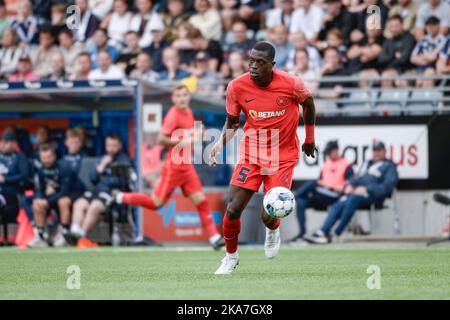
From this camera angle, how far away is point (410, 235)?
63.0 ft

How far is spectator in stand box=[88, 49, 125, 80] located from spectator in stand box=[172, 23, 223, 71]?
138cm

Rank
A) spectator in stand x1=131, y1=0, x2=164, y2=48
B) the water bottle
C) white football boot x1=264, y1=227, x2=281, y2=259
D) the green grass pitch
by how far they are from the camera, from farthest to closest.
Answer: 1. spectator in stand x1=131, y1=0, x2=164, y2=48
2. the water bottle
3. white football boot x1=264, y1=227, x2=281, y2=259
4. the green grass pitch

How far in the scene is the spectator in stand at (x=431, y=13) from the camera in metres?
20.7

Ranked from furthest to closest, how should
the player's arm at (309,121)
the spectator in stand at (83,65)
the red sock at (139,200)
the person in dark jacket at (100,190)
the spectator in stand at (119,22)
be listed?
the spectator in stand at (119,22) < the spectator in stand at (83,65) < the person in dark jacket at (100,190) < the red sock at (139,200) < the player's arm at (309,121)

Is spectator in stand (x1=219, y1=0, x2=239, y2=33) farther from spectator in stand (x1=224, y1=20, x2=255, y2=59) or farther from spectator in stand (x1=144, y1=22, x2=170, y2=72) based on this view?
spectator in stand (x1=144, y1=22, x2=170, y2=72)

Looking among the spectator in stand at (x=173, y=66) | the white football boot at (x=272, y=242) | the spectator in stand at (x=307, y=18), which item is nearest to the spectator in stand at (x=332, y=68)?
the spectator in stand at (x=307, y=18)

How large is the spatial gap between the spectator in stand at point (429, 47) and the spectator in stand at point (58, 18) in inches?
330

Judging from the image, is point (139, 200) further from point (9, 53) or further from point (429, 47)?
point (9, 53)

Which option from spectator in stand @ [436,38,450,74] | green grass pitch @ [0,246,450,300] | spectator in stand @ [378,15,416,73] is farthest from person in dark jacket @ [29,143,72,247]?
spectator in stand @ [436,38,450,74]

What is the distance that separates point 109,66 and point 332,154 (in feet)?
18.2

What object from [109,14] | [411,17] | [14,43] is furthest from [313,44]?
[14,43]

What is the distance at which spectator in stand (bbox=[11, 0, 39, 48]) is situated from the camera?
2470 cm

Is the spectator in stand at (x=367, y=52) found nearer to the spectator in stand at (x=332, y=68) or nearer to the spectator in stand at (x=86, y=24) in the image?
the spectator in stand at (x=332, y=68)

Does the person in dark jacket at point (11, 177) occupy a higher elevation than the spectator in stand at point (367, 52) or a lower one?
lower
